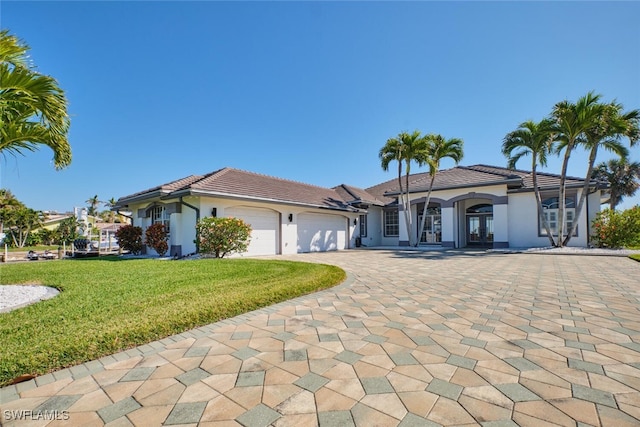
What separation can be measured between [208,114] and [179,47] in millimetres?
5419

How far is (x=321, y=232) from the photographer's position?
18969mm

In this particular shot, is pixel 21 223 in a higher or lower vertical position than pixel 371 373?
higher

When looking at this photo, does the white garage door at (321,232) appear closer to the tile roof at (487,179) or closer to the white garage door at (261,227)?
the white garage door at (261,227)

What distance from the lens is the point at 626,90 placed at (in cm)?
1196

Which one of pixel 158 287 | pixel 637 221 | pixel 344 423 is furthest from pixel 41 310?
pixel 637 221

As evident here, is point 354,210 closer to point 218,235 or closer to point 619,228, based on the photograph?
point 218,235

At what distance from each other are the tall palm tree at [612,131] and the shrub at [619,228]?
102 inches

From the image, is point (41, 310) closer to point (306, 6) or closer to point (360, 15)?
point (306, 6)

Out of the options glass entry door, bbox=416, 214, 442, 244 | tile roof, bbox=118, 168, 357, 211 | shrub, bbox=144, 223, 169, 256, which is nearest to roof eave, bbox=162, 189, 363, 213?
tile roof, bbox=118, 168, 357, 211

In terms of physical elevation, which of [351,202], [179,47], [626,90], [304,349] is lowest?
[304,349]

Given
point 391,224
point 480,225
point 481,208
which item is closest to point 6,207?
point 391,224

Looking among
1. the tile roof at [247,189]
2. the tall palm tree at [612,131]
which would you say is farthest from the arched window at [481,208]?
the tile roof at [247,189]

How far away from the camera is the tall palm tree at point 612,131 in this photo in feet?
42.7

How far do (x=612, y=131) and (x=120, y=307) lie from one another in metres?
19.5
